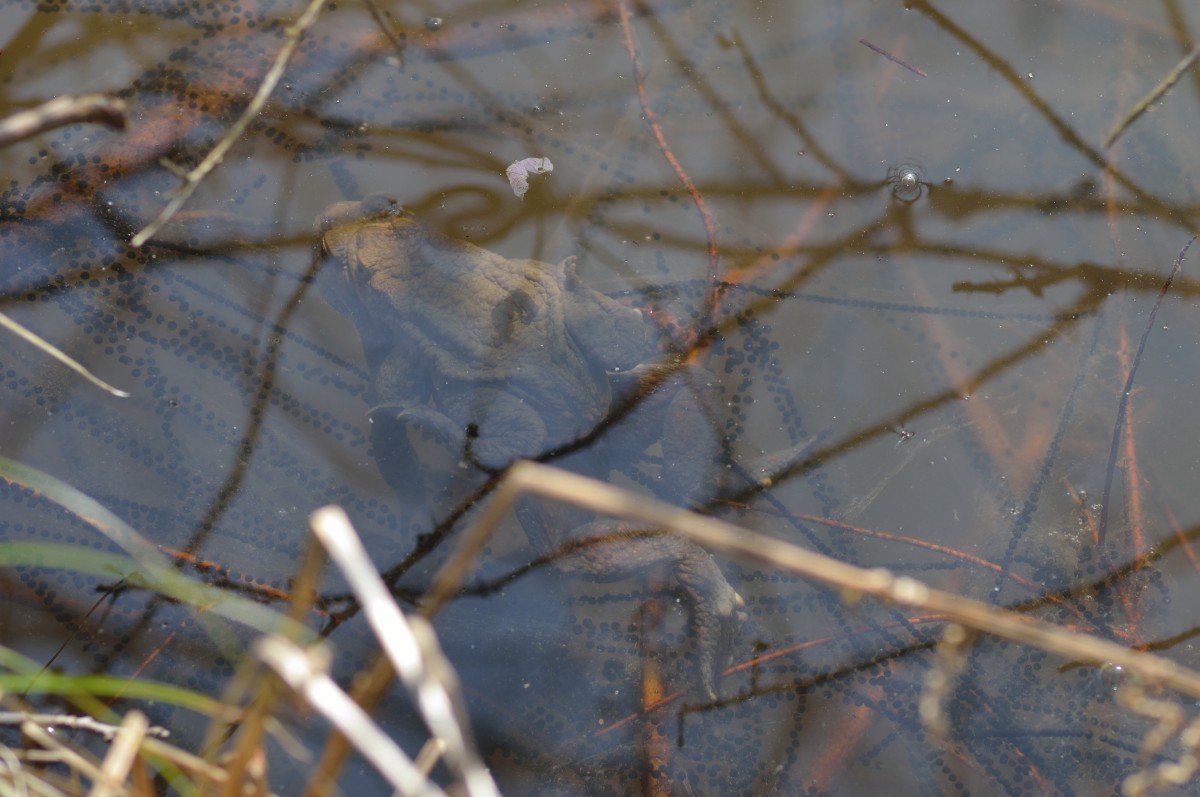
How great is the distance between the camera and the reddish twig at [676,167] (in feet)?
13.0

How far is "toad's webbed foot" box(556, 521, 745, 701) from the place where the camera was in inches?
137

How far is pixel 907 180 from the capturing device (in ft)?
13.4

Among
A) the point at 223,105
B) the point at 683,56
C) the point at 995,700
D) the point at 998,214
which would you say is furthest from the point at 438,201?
the point at 995,700

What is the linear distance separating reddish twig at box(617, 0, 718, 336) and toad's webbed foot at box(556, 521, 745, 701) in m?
1.02

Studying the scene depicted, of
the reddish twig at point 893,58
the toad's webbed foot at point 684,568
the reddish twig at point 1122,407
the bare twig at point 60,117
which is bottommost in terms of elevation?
the toad's webbed foot at point 684,568

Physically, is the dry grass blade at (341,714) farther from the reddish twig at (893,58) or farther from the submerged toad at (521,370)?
the reddish twig at (893,58)

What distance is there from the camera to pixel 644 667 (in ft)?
11.6

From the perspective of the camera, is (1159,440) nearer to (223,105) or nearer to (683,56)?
(683,56)

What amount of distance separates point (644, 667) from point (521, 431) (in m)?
1.14

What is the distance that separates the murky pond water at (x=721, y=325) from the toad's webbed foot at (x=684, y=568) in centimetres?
12

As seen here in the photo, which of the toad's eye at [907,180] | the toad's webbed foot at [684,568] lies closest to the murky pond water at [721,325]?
the toad's eye at [907,180]

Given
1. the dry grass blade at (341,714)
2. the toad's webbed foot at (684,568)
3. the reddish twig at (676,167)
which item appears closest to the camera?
the dry grass blade at (341,714)

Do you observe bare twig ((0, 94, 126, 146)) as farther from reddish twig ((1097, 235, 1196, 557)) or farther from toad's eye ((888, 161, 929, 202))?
reddish twig ((1097, 235, 1196, 557))

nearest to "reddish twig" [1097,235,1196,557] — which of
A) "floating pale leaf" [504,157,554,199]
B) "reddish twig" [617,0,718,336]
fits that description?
"reddish twig" [617,0,718,336]
